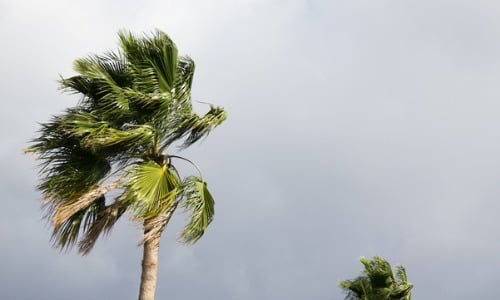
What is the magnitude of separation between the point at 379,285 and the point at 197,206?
1302 cm

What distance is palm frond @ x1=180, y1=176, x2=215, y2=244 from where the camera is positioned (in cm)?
1265

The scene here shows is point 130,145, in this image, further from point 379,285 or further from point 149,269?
point 379,285

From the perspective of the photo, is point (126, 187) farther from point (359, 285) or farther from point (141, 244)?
point (359, 285)

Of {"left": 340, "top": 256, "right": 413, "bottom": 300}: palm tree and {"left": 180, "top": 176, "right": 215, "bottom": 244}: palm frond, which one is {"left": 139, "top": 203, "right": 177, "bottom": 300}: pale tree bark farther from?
{"left": 340, "top": 256, "right": 413, "bottom": 300}: palm tree

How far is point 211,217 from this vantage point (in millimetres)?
13242

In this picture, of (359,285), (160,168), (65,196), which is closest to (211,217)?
(160,168)

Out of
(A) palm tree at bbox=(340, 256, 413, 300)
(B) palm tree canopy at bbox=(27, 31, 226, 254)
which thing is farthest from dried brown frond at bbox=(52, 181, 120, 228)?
(A) palm tree at bbox=(340, 256, 413, 300)

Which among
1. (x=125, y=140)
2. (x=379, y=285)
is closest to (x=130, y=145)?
(x=125, y=140)

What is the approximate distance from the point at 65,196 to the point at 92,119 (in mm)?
1255

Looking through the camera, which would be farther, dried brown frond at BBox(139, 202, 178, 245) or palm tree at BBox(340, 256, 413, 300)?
palm tree at BBox(340, 256, 413, 300)

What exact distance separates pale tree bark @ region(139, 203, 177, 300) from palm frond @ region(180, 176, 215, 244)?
1.09 ft

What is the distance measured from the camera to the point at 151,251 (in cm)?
1272

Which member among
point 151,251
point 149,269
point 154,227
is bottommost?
point 149,269

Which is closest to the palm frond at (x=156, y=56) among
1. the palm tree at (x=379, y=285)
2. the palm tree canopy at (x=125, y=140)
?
the palm tree canopy at (x=125, y=140)
